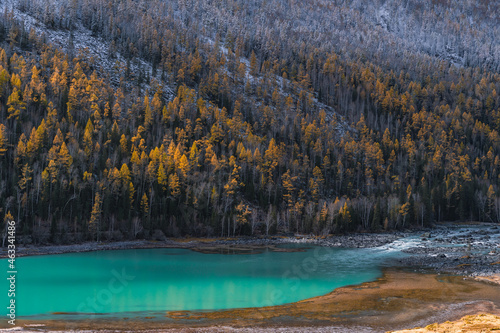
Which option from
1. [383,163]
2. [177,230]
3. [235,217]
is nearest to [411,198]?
[383,163]

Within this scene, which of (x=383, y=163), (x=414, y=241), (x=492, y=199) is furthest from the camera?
(x=383, y=163)

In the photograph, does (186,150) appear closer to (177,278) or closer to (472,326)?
(177,278)

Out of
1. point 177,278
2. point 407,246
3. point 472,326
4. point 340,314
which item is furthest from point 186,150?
point 472,326

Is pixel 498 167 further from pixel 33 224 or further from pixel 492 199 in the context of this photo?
pixel 33 224

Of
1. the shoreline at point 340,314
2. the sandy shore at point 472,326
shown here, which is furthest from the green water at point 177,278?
the sandy shore at point 472,326

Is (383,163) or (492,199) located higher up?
(383,163)

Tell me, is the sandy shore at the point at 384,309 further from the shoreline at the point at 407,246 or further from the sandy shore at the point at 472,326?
the shoreline at the point at 407,246

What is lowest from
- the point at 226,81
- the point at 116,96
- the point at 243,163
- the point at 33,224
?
the point at 33,224

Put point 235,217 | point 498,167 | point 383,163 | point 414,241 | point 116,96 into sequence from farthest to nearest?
1. point 498,167
2. point 383,163
3. point 116,96
4. point 235,217
5. point 414,241

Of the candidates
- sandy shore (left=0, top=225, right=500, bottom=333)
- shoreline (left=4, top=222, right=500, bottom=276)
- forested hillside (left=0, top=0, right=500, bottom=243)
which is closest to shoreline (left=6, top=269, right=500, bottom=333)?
sandy shore (left=0, top=225, right=500, bottom=333)
